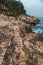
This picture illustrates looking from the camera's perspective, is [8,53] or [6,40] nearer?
[8,53]

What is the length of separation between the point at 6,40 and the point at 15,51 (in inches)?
86.4

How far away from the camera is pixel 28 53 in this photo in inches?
950

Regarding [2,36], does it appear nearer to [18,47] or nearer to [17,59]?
[18,47]

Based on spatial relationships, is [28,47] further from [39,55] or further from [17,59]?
[17,59]

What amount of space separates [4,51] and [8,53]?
0.34 m

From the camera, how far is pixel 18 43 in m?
25.9

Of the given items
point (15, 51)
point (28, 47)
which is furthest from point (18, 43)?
point (15, 51)

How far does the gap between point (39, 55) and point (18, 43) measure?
7.17 ft

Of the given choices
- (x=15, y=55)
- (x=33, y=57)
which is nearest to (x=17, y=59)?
(x=15, y=55)

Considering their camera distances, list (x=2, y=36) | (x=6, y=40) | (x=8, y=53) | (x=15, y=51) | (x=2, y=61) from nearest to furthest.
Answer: (x=2, y=61) < (x=8, y=53) < (x=15, y=51) < (x=6, y=40) < (x=2, y=36)

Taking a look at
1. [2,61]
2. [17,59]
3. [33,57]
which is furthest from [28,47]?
[2,61]

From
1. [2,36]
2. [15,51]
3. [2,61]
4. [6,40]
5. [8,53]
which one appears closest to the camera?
[2,61]

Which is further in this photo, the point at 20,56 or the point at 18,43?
the point at 18,43

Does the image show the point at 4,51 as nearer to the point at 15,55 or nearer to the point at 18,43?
the point at 15,55
